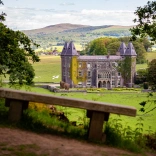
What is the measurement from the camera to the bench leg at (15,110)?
112 inches

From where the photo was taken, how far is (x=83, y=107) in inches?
107

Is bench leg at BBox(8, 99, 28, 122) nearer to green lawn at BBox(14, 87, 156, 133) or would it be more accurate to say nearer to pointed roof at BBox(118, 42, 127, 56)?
green lawn at BBox(14, 87, 156, 133)

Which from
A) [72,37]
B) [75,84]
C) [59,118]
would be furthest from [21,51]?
[72,37]

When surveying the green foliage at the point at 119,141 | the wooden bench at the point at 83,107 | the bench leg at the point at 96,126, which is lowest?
the green foliage at the point at 119,141

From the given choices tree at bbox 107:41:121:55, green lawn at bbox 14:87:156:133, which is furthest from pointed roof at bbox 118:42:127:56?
green lawn at bbox 14:87:156:133

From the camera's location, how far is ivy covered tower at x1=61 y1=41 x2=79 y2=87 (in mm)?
20047

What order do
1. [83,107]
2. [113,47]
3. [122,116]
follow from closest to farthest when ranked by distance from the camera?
[83,107]
[122,116]
[113,47]

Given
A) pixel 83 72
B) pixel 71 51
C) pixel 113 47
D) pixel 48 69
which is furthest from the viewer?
pixel 113 47

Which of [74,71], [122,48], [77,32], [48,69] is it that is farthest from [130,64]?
[48,69]

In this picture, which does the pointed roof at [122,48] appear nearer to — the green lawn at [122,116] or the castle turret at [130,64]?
the castle turret at [130,64]

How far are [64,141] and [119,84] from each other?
18183mm

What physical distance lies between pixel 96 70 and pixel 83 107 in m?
17.6

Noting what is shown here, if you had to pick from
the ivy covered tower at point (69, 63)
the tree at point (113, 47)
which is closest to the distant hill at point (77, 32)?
the ivy covered tower at point (69, 63)

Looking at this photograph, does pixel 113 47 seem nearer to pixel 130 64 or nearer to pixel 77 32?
pixel 77 32
